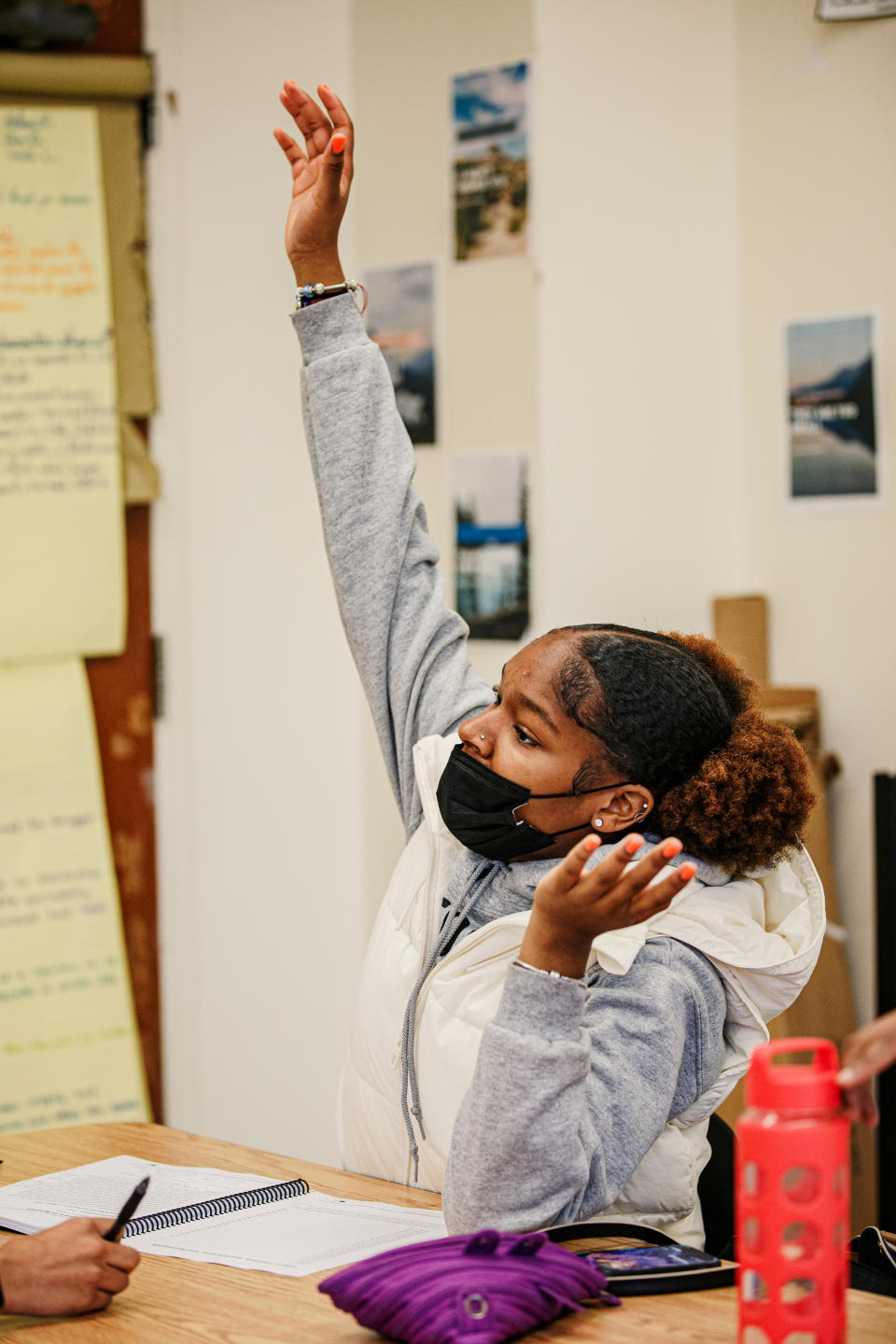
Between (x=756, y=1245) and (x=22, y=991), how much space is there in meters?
2.06

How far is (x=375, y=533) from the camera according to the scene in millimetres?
1567

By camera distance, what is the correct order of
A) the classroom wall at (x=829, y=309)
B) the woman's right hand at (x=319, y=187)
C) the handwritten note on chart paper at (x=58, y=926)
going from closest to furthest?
1. the woman's right hand at (x=319, y=187)
2. the classroom wall at (x=829, y=309)
3. the handwritten note on chart paper at (x=58, y=926)

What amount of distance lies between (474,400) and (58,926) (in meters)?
1.34

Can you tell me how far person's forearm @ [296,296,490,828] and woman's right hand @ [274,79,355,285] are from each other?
0.17 ft

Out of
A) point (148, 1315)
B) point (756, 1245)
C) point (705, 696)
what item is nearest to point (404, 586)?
point (705, 696)

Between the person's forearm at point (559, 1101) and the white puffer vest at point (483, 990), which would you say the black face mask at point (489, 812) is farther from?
the person's forearm at point (559, 1101)

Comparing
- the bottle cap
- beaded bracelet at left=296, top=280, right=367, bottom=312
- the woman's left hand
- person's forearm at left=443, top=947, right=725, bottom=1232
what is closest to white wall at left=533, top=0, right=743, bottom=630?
beaded bracelet at left=296, top=280, right=367, bottom=312

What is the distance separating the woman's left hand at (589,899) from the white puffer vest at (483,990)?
15cm

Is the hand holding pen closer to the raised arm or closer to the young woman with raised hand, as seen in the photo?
the young woman with raised hand

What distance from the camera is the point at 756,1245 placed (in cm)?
75

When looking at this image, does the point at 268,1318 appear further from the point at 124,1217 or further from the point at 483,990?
the point at 483,990

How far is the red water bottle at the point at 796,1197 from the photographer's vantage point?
0.73m

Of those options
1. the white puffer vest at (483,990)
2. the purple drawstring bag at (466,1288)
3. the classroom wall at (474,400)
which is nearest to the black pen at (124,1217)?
the purple drawstring bag at (466,1288)

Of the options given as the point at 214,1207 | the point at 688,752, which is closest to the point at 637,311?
the point at 688,752
